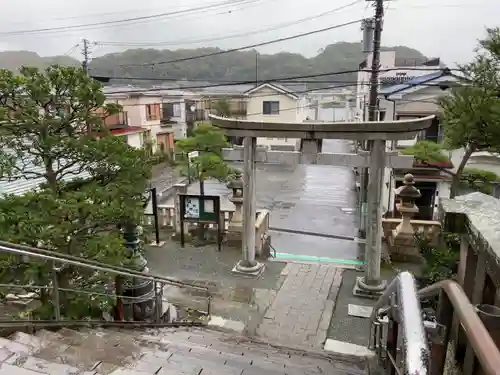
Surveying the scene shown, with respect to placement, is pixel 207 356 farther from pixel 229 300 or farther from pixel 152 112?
pixel 152 112

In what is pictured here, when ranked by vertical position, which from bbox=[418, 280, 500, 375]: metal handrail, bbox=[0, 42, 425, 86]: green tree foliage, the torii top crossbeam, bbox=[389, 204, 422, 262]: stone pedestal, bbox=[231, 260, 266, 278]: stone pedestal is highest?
bbox=[0, 42, 425, 86]: green tree foliage

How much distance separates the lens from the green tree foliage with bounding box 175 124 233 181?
16.4 metres

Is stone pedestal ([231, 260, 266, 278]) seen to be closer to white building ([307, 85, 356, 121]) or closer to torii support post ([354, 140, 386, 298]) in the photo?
torii support post ([354, 140, 386, 298])

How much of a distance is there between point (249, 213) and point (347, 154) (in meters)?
2.81

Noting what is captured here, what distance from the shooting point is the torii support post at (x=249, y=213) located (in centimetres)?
1026

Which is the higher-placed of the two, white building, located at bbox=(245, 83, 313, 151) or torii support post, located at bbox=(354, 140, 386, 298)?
white building, located at bbox=(245, 83, 313, 151)

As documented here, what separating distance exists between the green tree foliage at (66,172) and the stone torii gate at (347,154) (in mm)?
3440

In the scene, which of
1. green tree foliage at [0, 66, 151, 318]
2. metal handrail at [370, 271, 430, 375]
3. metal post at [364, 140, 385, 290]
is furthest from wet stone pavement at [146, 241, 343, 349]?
metal handrail at [370, 271, 430, 375]

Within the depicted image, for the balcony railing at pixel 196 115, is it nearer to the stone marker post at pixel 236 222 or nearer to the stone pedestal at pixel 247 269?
the stone marker post at pixel 236 222

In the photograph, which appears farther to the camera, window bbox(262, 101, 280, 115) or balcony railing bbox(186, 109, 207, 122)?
balcony railing bbox(186, 109, 207, 122)

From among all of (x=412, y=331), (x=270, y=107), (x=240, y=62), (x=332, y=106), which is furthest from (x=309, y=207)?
(x=332, y=106)

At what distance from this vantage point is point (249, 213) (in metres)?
10.5

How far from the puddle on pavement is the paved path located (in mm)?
288

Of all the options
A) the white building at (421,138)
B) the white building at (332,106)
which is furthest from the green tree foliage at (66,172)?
the white building at (332,106)
